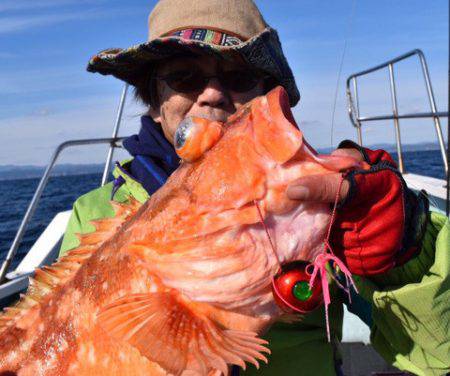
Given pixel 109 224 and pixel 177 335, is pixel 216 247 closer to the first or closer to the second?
pixel 177 335

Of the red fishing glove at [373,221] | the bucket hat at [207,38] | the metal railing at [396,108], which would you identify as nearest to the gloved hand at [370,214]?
the red fishing glove at [373,221]

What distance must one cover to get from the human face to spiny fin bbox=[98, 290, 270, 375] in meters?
1.46

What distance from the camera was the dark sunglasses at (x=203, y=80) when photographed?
292 cm

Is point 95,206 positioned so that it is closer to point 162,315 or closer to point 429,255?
point 162,315

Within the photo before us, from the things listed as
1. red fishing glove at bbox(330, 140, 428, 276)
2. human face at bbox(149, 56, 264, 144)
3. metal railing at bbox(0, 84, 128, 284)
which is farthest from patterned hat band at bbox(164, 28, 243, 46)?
metal railing at bbox(0, 84, 128, 284)

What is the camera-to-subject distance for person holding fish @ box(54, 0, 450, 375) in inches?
69.5

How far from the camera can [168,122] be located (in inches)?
121

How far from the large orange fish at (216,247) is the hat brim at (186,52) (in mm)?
Result: 1096

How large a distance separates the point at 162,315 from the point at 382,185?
93cm

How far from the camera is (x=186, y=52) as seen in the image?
292 centimetres

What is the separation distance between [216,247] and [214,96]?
56.6 inches

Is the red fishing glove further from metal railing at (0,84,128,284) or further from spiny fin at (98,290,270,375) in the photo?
metal railing at (0,84,128,284)

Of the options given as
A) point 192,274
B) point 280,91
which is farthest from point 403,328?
point 280,91

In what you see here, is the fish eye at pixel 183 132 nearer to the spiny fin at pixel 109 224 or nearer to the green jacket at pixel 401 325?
the spiny fin at pixel 109 224
